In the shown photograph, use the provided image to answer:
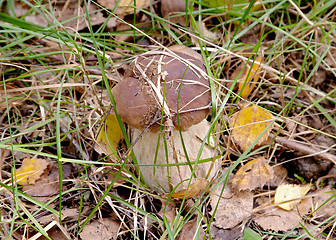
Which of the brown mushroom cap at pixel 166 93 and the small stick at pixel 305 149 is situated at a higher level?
the brown mushroom cap at pixel 166 93

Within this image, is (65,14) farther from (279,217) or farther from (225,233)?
(279,217)

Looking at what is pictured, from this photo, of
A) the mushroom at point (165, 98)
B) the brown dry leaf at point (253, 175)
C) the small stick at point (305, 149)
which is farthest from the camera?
the small stick at point (305, 149)

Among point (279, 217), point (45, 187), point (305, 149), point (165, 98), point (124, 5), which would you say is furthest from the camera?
point (124, 5)

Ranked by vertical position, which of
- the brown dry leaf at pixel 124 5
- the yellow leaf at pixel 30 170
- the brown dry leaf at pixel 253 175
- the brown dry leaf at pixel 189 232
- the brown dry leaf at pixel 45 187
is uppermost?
the brown dry leaf at pixel 124 5

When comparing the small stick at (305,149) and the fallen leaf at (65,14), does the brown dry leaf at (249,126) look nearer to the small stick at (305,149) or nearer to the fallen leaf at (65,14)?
the small stick at (305,149)

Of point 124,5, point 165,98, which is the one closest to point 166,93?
point 165,98

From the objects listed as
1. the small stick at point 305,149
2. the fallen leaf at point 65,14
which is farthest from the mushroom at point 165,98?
the fallen leaf at point 65,14
